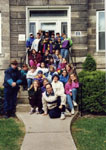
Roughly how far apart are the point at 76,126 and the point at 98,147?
6.83 feet


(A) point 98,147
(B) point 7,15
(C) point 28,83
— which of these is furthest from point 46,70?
(A) point 98,147

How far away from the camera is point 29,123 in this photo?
875 centimetres

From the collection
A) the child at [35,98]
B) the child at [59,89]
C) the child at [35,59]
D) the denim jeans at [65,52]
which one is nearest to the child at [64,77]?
the child at [59,89]

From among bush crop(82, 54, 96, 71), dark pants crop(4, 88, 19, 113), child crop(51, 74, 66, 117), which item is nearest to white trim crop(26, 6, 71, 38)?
bush crop(82, 54, 96, 71)

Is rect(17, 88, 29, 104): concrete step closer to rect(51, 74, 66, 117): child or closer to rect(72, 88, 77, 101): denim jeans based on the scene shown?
rect(51, 74, 66, 117): child

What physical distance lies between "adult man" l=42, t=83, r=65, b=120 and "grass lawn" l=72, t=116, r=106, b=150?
0.63 meters

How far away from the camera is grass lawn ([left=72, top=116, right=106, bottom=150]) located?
274 inches

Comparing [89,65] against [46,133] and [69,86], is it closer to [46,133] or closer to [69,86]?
[69,86]

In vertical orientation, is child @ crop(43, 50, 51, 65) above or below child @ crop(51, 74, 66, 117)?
above

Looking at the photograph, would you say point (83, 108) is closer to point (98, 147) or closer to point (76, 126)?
point (76, 126)

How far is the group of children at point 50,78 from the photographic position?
9.42 m

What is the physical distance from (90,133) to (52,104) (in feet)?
6.14

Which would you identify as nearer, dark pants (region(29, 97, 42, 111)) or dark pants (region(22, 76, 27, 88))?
dark pants (region(29, 97, 42, 111))

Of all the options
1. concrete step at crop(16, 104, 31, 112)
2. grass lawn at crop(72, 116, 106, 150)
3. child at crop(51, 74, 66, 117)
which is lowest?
grass lawn at crop(72, 116, 106, 150)
